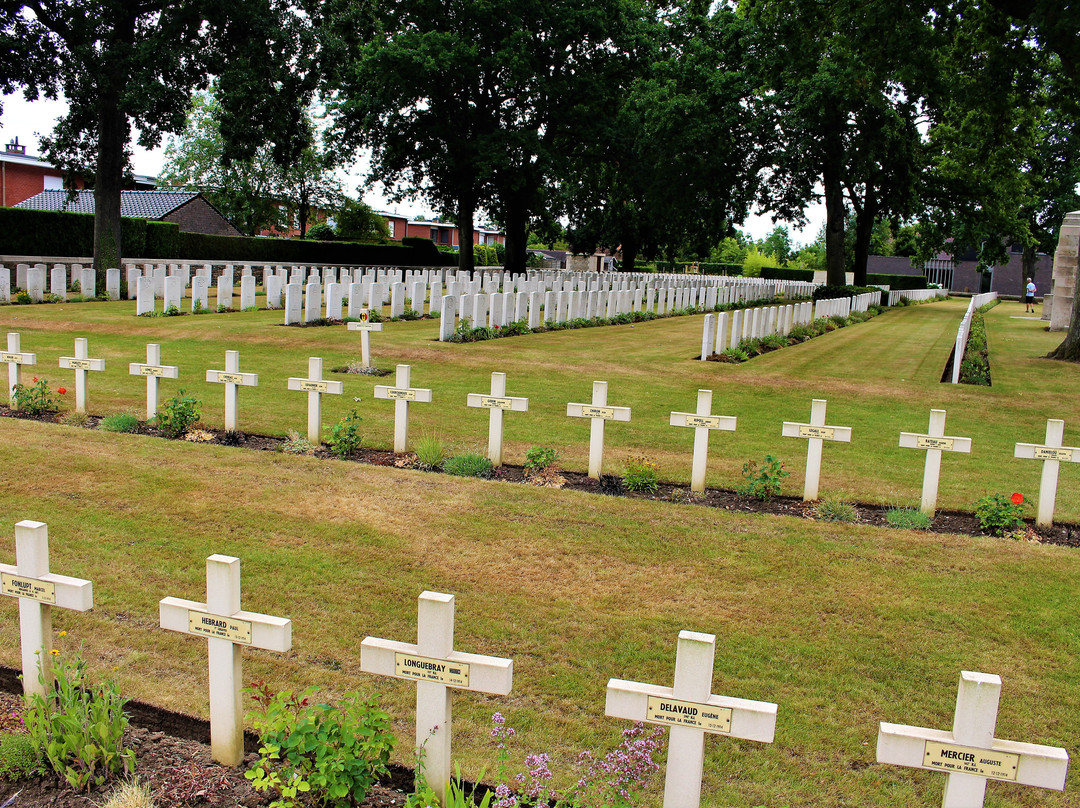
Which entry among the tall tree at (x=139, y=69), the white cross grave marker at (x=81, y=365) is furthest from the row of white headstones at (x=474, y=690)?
the tall tree at (x=139, y=69)

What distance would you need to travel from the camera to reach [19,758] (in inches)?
127

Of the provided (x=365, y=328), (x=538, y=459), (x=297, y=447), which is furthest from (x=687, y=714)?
(x=365, y=328)

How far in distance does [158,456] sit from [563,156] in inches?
1166

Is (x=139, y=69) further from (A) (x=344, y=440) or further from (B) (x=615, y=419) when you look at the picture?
(B) (x=615, y=419)

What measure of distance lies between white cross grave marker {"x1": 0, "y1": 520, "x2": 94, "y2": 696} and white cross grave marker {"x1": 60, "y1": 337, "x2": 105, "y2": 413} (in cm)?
560

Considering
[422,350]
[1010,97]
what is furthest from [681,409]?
[1010,97]

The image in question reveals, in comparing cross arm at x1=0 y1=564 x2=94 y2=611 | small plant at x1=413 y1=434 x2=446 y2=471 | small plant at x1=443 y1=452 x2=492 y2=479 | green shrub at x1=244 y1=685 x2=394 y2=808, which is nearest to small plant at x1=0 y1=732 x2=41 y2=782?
cross arm at x1=0 y1=564 x2=94 y2=611

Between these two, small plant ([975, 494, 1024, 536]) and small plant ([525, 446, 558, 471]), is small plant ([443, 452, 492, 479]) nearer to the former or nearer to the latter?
small plant ([525, 446, 558, 471])

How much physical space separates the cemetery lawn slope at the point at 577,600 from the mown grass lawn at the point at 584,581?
0.05 feet

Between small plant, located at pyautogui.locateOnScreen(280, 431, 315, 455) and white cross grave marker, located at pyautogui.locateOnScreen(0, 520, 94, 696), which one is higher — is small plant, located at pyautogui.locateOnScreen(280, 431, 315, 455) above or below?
below

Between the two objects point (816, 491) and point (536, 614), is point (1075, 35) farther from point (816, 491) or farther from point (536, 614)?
point (536, 614)

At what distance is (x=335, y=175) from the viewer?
56.0 m

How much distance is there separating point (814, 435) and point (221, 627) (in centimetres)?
505

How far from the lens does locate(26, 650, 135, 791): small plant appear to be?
3158 millimetres
